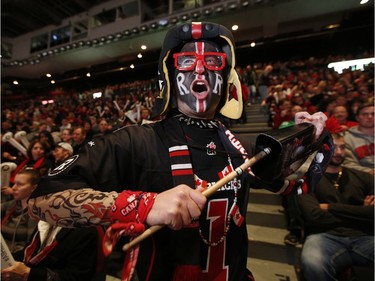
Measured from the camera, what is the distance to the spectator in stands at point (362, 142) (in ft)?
9.96

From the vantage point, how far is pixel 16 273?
5.02 feet

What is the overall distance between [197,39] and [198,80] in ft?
0.94

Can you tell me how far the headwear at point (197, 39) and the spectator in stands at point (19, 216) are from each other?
190 centimetres

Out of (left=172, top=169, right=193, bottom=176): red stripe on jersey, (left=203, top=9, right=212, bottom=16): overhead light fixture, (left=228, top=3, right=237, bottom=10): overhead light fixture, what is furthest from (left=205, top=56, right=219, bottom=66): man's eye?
(left=203, top=9, right=212, bottom=16): overhead light fixture

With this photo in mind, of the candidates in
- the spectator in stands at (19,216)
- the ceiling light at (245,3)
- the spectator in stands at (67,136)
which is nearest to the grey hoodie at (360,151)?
the spectator in stands at (19,216)

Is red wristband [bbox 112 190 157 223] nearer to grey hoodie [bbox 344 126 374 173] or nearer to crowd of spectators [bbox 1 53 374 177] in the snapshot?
crowd of spectators [bbox 1 53 374 177]

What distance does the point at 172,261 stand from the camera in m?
1.00

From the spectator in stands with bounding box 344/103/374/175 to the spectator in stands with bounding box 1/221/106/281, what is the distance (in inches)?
118

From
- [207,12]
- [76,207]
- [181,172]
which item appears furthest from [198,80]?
[207,12]

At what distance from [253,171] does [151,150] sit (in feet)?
1.43

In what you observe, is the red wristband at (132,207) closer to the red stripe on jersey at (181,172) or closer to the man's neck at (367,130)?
the red stripe on jersey at (181,172)

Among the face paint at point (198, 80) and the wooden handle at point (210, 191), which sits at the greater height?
the face paint at point (198, 80)

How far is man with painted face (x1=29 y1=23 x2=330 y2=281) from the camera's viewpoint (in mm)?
719

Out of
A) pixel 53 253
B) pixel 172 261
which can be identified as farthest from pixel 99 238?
pixel 172 261
